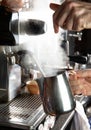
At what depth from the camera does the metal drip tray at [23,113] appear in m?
1.28

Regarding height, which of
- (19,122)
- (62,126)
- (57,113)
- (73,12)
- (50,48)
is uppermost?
(73,12)

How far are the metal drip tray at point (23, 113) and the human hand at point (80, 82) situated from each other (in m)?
0.24

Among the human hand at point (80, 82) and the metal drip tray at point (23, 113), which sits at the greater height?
the human hand at point (80, 82)

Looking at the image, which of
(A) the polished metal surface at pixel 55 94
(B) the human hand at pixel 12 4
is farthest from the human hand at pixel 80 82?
(B) the human hand at pixel 12 4

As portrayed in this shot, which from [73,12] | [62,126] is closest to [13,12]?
[62,126]

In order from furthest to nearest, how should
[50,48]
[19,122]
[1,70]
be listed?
[50,48]
[1,70]
[19,122]

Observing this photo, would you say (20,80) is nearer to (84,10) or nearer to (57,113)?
(57,113)

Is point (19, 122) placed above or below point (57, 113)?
below

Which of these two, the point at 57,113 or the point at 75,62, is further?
the point at 75,62

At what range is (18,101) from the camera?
5.02ft

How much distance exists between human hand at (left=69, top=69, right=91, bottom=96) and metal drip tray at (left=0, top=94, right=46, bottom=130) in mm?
236

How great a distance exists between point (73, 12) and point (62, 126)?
0.91 m

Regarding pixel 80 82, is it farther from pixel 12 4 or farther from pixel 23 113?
pixel 12 4

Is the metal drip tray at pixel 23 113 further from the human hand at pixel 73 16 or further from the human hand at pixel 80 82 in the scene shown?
the human hand at pixel 73 16
